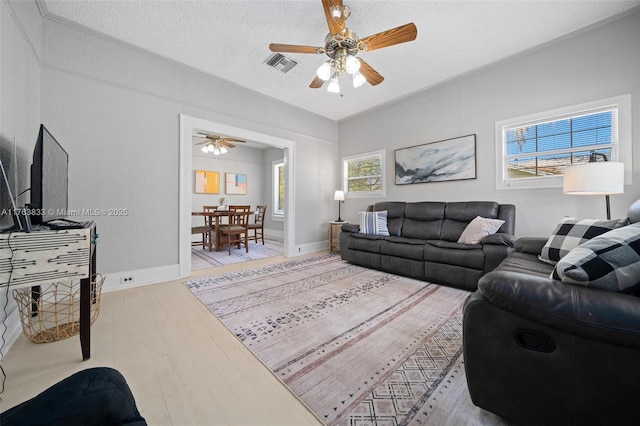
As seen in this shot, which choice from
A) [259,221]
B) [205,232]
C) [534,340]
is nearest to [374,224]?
[534,340]

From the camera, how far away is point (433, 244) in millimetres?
2947

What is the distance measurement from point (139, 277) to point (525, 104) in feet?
17.0

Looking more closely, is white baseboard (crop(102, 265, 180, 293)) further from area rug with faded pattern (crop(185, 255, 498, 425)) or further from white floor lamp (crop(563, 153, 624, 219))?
white floor lamp (crop(563, 153, 624, 219))

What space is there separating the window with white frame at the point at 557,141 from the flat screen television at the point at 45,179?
4463 mm

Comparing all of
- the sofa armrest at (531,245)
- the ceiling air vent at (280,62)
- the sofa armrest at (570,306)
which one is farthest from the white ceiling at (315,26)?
the sofa armrest at (570,306)

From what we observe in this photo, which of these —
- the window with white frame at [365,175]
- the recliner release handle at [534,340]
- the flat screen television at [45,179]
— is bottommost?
the recliner release handle at [534,340]

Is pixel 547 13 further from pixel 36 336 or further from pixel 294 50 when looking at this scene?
pixel 36 336

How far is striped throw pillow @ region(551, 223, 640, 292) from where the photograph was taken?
85 cm

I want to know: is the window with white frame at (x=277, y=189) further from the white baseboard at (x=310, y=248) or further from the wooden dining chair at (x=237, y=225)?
the white baseboard at (x=310, y=248)

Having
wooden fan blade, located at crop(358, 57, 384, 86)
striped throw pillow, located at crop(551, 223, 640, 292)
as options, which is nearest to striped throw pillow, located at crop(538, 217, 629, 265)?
striped throw pillow, located at crop(551, 223, 640, 292)

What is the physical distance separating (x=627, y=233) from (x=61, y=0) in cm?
430

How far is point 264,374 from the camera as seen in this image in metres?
1.39

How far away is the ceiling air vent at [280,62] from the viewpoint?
301cm

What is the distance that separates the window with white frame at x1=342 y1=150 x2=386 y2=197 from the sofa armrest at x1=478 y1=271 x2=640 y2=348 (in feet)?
12.3
